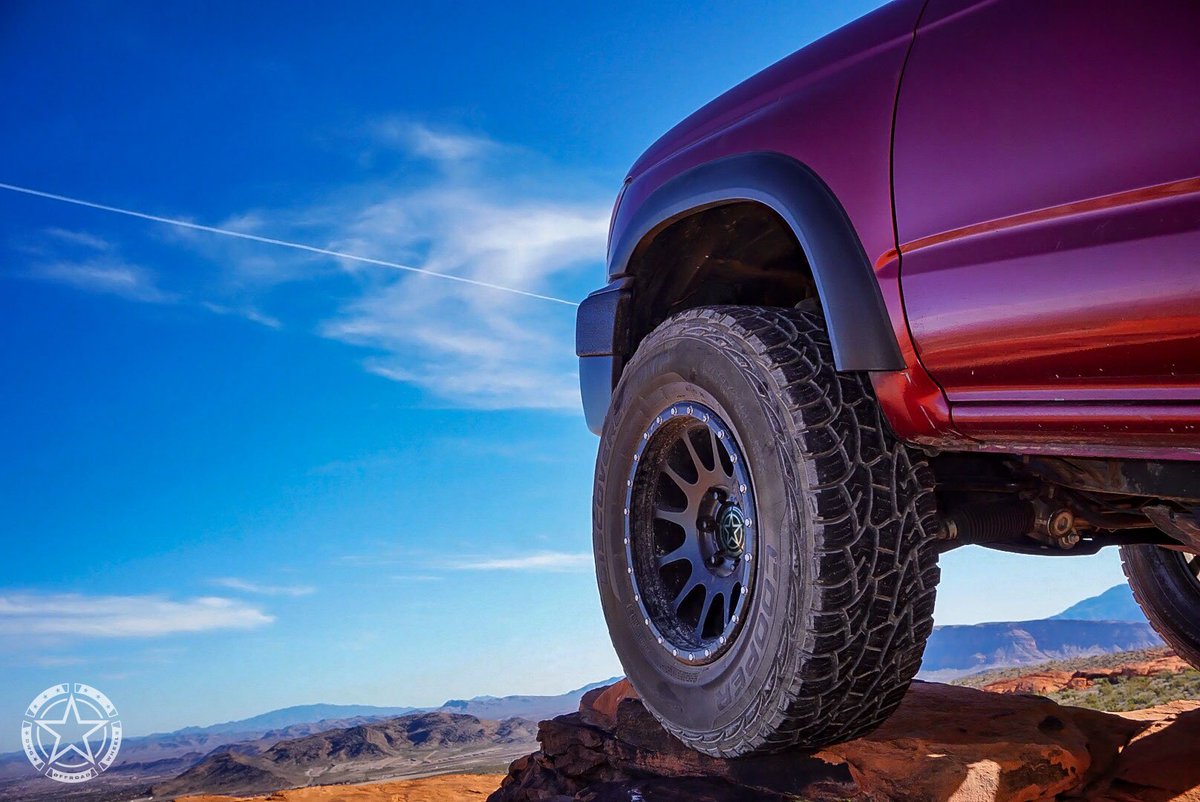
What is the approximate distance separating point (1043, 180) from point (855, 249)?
0.54 m

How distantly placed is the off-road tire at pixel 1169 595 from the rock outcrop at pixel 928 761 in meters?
0.41

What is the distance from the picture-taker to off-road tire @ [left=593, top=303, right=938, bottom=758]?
238 cm

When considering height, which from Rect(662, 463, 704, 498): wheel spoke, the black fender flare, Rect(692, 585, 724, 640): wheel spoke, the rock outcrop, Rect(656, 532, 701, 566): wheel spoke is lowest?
the rock outcrop

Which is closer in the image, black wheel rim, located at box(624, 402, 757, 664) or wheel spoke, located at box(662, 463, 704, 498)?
black wheel rim, located at box(624, 402, 757, 664)

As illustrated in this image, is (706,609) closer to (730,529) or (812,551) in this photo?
(730,529)

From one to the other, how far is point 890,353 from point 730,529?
2.77 feet

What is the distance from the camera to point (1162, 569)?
4.59 meters

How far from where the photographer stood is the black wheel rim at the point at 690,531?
270 cm

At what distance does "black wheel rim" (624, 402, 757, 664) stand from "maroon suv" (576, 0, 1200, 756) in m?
0.01

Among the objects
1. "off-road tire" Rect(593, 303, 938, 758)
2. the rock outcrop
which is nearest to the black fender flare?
"off-road tire" Rect(593, 303, 938, 758)

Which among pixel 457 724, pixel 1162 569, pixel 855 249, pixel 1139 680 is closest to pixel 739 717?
pixel 855 249

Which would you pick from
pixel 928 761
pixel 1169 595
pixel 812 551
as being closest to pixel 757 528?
pixel 812 551

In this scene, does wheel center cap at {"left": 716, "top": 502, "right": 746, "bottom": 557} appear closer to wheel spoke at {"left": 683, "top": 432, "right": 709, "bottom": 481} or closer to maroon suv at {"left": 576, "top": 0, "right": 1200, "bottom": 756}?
maroon suv at {"left": 576, "top": 0, "right": 1200, "bottom": 756}

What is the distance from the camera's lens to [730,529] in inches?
113
